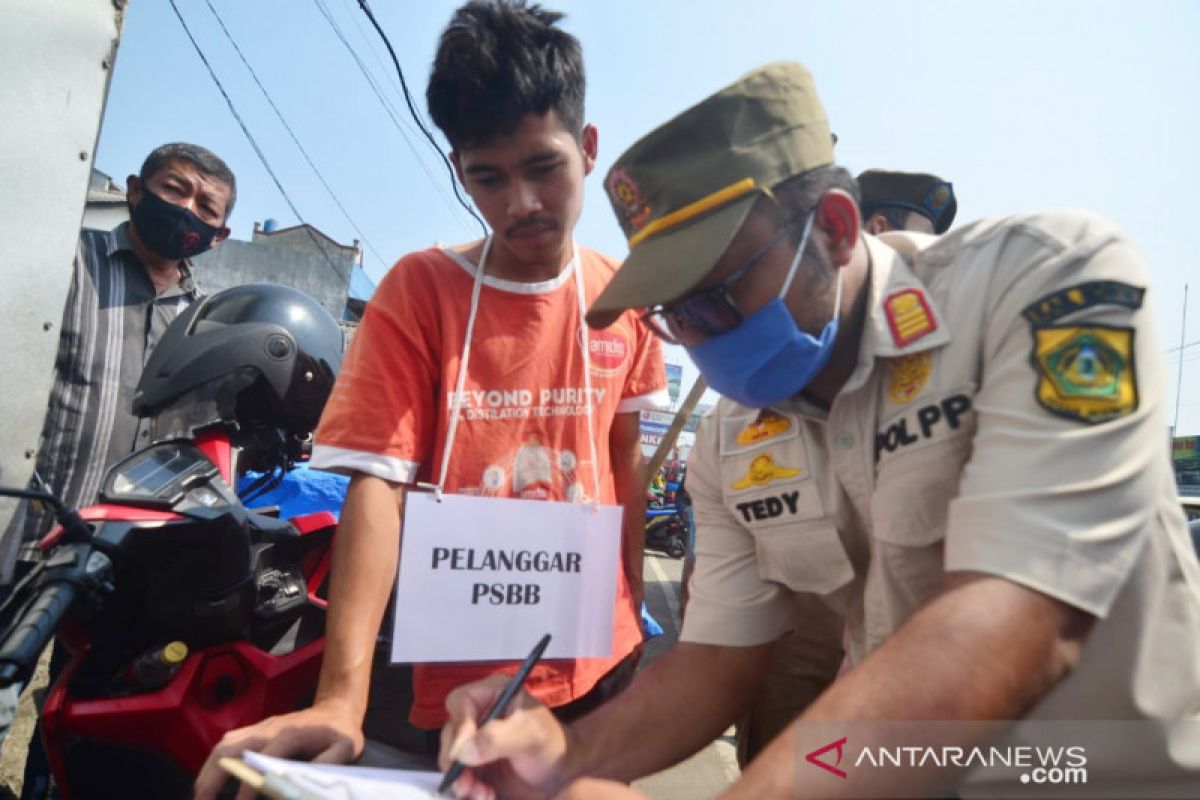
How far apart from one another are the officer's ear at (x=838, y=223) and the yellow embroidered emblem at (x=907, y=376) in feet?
0.63

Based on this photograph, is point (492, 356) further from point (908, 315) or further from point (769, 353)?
point (908, 315)

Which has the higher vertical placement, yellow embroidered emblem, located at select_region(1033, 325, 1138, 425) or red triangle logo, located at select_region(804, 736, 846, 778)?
yellow embroidered emblem, located at select_region(1033, 325, 1138, 425)

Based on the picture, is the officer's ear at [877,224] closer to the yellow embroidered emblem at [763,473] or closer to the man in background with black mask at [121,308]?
the yellow embroidered emblem at [763,473]

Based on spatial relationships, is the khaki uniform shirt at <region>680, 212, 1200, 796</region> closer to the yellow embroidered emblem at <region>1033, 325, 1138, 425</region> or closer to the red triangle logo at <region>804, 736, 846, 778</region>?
the yellow embroidered emblem at <region>1033, 325, 1138, 425</region>

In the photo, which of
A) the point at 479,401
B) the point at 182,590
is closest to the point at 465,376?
the point at 479,401

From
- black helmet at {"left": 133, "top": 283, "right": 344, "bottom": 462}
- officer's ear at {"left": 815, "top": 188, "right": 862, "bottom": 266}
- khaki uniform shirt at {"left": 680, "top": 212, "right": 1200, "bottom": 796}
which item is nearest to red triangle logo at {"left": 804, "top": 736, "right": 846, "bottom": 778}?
khaki uniform shirt at {"left": 680, "top": 212, "right": 1200, "bottom": 796}

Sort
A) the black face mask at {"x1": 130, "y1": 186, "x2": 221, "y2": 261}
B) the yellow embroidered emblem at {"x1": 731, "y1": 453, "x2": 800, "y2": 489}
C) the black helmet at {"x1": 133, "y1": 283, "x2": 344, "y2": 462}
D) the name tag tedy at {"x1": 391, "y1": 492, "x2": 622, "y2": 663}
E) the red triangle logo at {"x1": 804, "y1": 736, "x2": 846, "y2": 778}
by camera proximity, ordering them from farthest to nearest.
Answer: the black face mask at {"x1": 130, "y1": 186, "x2": 221, "y2": 261} → the black helmet at {"x1": 133, "y1": 283, "x2": 344, "y2": 462} → the name tag tedy at {"x1": 391, "y1": 492, "x2": 622, "y2": 663} → the yellow embroidered emblem at {"x1": 731, "y1": 453, "x2": 800, "y2": 489} → the red triangle logo at {"x1": 804, "y1": 736, "x2": 846, "y2": 778}

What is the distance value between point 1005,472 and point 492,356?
100cm

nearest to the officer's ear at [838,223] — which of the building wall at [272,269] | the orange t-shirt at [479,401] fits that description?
the orange t-shirt at [479,401]

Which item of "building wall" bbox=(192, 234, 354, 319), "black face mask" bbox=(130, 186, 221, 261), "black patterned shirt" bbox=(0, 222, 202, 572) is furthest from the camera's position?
"building wall" bbox=(192, 234, 354, 319)

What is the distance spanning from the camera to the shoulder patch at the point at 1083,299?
2.88 feet

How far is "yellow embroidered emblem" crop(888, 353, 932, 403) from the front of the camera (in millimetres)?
1062

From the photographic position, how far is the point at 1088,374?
848 millimetres

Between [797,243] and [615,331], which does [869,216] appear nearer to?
[615,331]
